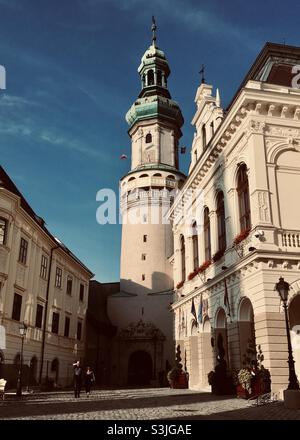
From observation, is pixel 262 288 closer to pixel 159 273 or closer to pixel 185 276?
pixel 185 276

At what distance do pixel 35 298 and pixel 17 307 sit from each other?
2794 mm

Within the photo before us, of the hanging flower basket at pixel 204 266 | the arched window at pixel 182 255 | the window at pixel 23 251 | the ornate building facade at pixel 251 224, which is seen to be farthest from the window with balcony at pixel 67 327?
the hanging flower basket at pixel 204 266

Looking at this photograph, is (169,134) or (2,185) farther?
(169,134)

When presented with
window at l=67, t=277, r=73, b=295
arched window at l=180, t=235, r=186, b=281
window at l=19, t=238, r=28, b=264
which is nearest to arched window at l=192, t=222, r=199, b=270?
arched window at l=180, t=235, r=186, b=281

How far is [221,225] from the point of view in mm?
24375

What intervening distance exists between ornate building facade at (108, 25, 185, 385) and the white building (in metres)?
7.06

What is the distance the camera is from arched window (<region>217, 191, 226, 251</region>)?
2387cm

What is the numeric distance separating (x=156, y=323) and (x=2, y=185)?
2532 centimetres

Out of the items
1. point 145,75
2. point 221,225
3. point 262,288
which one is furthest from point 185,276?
point 145,75

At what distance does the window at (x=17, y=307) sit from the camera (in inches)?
1046

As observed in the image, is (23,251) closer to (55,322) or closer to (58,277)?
(58,277)

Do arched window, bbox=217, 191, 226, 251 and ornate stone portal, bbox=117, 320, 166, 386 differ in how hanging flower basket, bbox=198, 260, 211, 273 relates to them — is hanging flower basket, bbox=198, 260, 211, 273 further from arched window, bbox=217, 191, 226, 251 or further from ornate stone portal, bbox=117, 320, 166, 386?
ornate stone portal, bbox=117, 320, 166, 386

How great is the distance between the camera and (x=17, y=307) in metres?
27.0

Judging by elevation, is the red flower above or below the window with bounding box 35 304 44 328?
above
